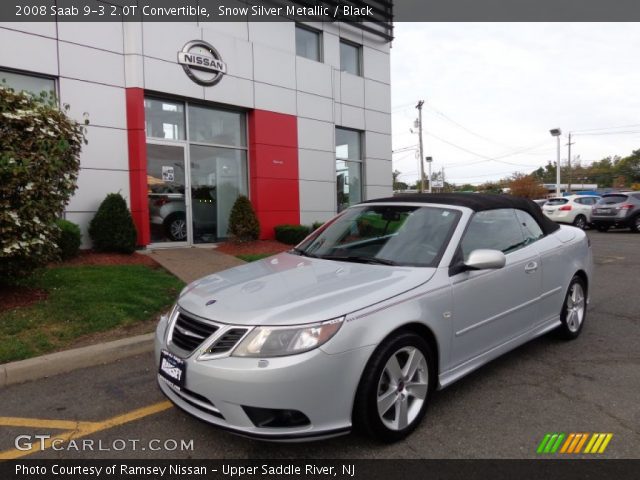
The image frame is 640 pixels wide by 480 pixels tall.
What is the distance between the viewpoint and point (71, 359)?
4.33 meters

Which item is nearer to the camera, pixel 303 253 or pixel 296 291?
pixel 296 291

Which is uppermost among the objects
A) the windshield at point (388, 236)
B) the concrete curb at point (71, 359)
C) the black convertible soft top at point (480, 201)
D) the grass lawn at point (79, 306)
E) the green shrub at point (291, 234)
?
the black convertible soft top at point (480, 201)

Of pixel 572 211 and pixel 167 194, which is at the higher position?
pixel 167 194

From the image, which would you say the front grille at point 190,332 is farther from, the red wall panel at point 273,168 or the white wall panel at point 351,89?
the white wall panel at point 351,89

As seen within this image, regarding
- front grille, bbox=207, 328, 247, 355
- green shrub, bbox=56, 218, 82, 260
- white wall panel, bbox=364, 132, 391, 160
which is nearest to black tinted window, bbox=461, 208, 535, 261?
front grille, bbox=207, 328, 247, 355

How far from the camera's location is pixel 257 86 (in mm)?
12164

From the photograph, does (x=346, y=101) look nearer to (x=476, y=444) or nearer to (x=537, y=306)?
(x=537, y=306)

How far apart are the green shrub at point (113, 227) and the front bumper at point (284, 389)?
7.13 metres

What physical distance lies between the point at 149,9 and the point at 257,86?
9.88 ft

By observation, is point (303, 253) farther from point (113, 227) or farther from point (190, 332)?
point (113, 227)

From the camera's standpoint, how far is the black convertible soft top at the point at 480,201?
156 inches

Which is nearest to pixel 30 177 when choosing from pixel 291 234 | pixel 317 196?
pixel 291 234

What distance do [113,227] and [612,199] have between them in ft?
62.7

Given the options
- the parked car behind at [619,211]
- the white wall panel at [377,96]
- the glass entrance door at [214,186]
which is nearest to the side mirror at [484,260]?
the glass entrance door at [214,186]
